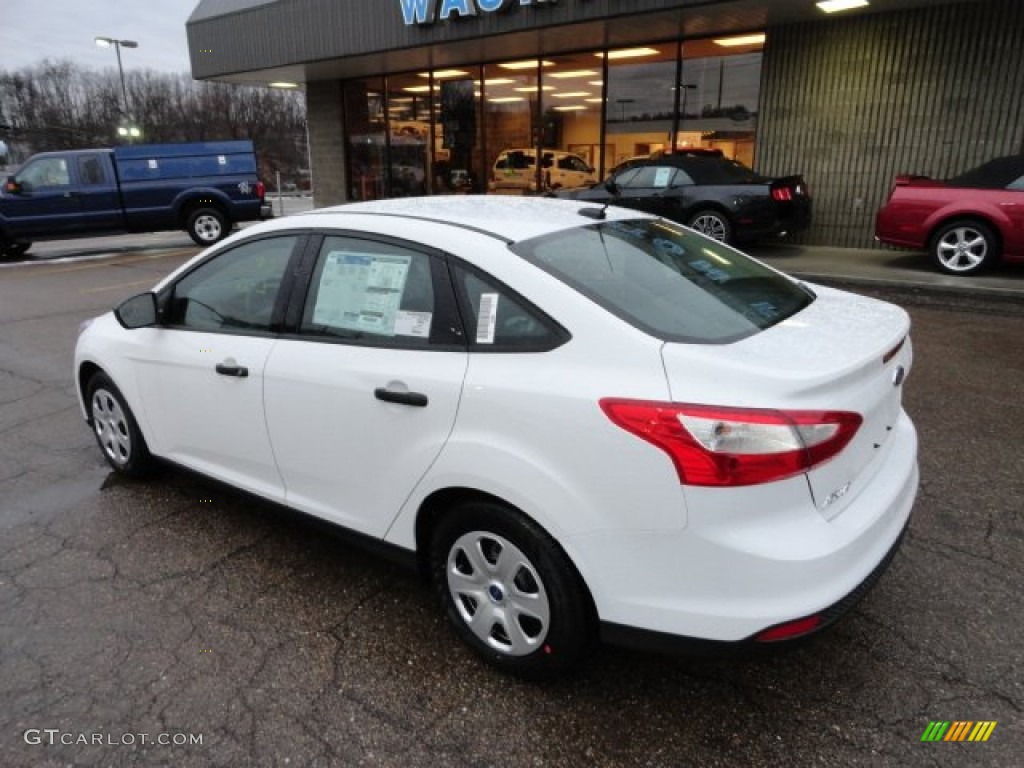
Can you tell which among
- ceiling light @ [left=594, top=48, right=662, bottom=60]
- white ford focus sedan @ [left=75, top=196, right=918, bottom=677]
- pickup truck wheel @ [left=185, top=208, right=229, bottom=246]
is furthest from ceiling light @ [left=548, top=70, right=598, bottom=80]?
white ford focus sedan @ [left=75, top=196, right=918, bottom=677]

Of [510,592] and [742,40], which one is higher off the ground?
[742,40]

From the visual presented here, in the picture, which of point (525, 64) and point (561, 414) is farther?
point (525, 64)

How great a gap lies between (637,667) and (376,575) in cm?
120

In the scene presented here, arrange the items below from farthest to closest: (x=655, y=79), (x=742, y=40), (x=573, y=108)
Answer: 1. (x=573, y=108)
2. (x=655, y=79)
3. (x=742, y=40)

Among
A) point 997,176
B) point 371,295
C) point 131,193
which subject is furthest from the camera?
point 131,193

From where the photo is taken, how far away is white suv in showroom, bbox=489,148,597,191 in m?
15.4

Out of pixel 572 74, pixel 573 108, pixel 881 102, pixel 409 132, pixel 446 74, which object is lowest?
pixel 409 132

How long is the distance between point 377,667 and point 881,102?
478 inches

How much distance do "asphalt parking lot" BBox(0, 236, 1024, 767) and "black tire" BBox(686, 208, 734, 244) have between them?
7.43 m

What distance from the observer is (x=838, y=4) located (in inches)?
408

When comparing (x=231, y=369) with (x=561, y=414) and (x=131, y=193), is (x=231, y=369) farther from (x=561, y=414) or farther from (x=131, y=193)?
(x=131, y=193)

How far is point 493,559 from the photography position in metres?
2.43

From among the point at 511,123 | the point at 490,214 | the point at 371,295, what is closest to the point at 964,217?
the point at 490,214

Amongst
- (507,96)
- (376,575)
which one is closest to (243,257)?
(376,575)
